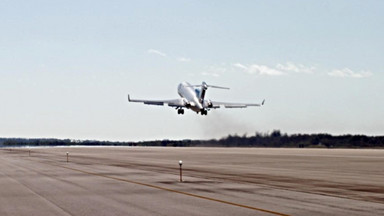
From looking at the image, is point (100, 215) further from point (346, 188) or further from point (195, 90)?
point (195, 90)

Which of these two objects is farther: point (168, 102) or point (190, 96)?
point (190, 96)

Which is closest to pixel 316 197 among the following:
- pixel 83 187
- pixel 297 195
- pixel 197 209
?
pixel 297 195

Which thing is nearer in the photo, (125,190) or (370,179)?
(125,190)

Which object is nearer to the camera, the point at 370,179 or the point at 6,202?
the point at 6,202

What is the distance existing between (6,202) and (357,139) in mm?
151626

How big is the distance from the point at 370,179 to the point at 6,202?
72.3 ft

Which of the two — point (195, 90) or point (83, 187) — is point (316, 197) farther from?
point (195, 90)

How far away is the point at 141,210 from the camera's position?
763 inches

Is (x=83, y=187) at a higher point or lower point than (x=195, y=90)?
lower

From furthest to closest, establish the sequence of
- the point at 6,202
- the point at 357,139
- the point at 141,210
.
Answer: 1. the point at 357,139
2. the point at 6,202
3. the point at 141,210

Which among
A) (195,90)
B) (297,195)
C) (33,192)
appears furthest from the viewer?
(195,90)

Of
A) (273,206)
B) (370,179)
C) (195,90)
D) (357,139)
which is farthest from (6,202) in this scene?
(357,139)

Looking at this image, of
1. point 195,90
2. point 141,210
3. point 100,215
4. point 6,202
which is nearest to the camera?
point 100,215

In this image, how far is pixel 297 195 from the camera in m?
24.5
